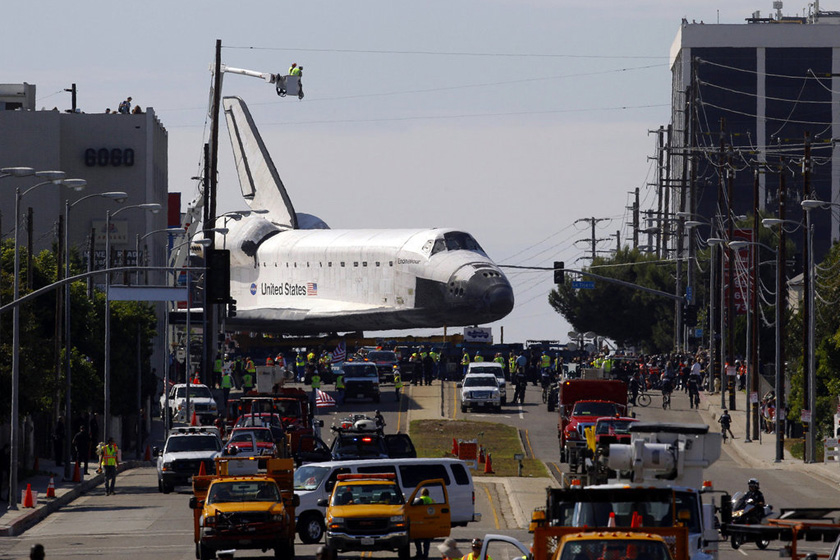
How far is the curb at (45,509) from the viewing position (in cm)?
3372

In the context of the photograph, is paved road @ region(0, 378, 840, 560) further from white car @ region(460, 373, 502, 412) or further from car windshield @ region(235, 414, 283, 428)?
car windshield @ region(235, 414, 283, 428)

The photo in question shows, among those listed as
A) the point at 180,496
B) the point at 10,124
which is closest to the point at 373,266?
the point at 10,124

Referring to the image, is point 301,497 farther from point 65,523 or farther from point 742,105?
point 742,105

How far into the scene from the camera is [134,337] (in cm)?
6300

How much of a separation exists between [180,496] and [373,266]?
4820 cm

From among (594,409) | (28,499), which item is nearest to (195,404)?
(594,409)

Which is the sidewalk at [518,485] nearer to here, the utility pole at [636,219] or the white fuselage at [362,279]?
the white fuselage at [362,279]

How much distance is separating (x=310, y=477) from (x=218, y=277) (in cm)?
787

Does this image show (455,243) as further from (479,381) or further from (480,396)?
(480,396)

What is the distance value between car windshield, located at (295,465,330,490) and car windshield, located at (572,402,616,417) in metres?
17.0

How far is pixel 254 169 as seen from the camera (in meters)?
115

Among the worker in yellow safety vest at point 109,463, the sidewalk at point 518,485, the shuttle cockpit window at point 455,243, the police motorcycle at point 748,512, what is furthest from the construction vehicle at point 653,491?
the shuttle cockpit window at point 455,243

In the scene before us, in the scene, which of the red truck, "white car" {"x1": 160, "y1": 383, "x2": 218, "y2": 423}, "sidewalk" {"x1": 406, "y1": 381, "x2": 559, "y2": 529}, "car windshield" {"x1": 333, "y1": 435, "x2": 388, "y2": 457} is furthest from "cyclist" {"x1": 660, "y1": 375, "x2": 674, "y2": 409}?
"car windshield" {"x1": 333, "y1": 435, "x2": 388, "y2": 457}

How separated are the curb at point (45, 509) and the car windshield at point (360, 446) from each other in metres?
6.82
